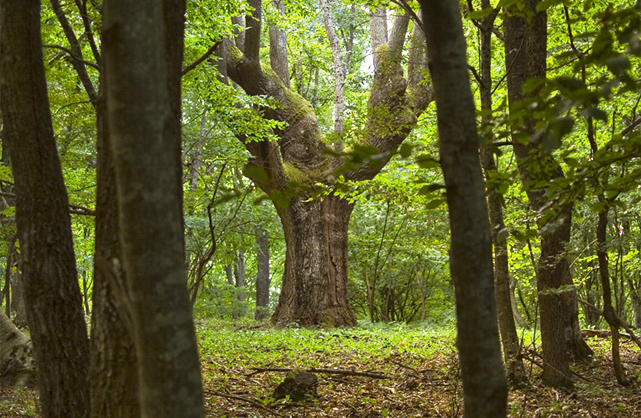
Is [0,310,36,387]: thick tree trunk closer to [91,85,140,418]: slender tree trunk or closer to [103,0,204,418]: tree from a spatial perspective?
[91,85,140,418]: slender tree trunk

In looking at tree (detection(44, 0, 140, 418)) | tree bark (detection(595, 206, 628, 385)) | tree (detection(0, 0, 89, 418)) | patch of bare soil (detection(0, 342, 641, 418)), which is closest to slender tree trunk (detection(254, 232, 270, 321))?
patch of bare soil (detection(0, 342, 641, 418))

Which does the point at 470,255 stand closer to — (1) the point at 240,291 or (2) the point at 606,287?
(2) the point at 606,287

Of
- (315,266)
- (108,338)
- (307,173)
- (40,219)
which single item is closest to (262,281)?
(315,266)

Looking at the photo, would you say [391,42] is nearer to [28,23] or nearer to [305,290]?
[305,290]

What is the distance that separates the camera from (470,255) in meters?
1.59

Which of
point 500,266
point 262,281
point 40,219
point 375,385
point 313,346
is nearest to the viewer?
point 40,219

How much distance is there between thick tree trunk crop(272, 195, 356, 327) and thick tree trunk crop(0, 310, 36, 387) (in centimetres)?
543

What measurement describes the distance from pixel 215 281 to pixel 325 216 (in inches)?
464

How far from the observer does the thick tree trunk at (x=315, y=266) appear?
11836 millimetres

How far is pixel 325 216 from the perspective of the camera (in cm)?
1227

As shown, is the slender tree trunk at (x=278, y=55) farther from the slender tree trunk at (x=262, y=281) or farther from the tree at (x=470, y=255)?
the tree at (x=470, y=255)

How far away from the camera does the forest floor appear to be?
16.4 feet

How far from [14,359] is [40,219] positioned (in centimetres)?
483

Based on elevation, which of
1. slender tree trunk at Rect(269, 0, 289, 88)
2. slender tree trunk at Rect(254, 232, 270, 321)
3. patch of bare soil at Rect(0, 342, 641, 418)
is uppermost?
slender tree trunk at Rect(269, 0, 289, 88)
